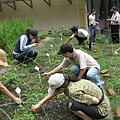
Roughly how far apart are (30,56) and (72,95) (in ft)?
9.37

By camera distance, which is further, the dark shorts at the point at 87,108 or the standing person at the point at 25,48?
the standing person at the point at 25,48

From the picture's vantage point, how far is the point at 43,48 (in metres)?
6.54

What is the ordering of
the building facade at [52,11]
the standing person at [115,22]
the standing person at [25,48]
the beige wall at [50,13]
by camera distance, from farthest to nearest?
the beige wall at [50,13]
the building facade at [52,11]
the standing person at [115,22]
the standing person at [25,48]

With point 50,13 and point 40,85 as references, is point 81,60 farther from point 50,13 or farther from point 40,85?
point 50,13

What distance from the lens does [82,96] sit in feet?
7.60

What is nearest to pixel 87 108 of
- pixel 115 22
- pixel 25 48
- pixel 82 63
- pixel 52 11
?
pixel 82 63

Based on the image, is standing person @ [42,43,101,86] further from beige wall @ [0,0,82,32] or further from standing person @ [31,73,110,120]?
beige wall @ [0,0,82,32]

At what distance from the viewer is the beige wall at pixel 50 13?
9430mm

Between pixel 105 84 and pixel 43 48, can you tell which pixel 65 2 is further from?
pixel 105 84

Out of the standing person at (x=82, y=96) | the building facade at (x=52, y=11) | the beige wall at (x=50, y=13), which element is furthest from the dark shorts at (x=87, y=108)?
the beige wall at (x=50, y=13)

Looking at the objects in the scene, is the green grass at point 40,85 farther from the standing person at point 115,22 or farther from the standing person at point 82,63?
the standing person at point 115,22

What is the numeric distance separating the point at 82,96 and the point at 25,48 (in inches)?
104

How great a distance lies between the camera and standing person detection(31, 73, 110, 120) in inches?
91.0

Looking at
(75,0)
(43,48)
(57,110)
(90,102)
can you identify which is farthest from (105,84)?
(75,0)
